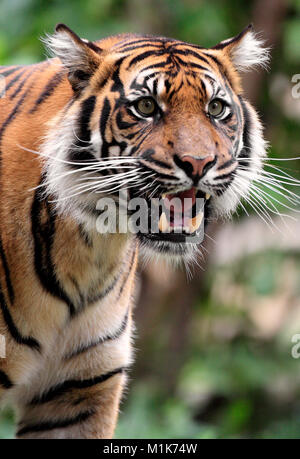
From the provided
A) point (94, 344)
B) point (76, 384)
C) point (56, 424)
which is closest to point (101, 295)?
point (94, 344)

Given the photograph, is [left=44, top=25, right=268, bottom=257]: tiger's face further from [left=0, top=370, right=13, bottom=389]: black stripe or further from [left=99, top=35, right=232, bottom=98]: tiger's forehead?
[left=0, top=370, right=13, bottom=389]: black stripe

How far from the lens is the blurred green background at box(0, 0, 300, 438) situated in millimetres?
6203

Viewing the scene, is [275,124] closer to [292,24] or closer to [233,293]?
[292,24]

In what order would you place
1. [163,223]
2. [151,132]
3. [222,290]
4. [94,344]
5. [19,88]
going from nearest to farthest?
[151,132] → [163,223] → [19,88] → [94,344] → [222,290]

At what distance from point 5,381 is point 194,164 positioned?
1.36 meters

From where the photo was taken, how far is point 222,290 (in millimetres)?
7656

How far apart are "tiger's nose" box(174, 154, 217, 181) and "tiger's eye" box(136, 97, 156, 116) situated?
26cm

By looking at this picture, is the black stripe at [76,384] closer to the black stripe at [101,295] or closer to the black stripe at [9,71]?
the black stripe at [101,295]

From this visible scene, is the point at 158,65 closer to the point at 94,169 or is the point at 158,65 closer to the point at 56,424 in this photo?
the point at 94,169

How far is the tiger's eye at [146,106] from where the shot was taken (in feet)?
9.79

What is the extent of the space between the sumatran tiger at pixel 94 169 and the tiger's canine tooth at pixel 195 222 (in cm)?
8

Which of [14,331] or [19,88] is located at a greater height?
[19,88]
